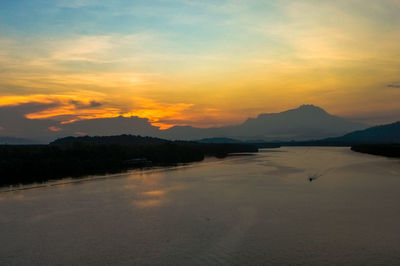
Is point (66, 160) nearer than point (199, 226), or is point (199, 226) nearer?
point (199, 226)

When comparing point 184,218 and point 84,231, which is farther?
point 184,218

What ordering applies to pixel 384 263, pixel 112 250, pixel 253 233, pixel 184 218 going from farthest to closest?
pixel 184 218 → pixel 253 233 → pixel 112 250 → pixel 384 263

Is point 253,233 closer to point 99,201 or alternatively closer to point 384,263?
point 384,263

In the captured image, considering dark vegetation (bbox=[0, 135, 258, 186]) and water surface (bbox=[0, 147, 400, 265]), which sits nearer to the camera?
water surface (bbox=[0, 147, 400, 265])

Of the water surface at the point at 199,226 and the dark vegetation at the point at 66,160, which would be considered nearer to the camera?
the water surface at the point at 199,226

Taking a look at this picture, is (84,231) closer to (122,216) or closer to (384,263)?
(122,216)

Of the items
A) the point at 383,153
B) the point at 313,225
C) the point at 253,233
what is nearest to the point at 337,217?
the point at 313,225

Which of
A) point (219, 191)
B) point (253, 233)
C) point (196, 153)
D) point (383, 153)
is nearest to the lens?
point (253, 233)
